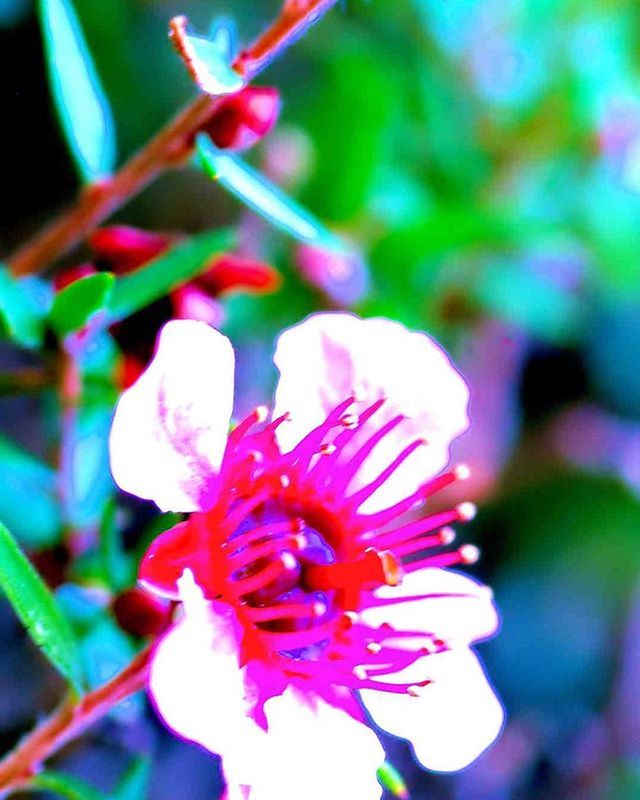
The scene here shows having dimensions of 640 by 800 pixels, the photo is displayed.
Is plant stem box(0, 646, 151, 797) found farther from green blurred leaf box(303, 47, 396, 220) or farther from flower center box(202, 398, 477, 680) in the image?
green blurred leaf box(303, 47, 396, 220)

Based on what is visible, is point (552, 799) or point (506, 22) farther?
point (552, 799)

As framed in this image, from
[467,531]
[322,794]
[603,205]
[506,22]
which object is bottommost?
[467,531]

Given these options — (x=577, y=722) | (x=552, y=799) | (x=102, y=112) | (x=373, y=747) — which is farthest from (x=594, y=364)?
(x=373, y=747)

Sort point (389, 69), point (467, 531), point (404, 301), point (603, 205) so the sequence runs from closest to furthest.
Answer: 1. point (404, 301)
2. point (389, 69)
3. point (603, 205)
4. point (467, 531)

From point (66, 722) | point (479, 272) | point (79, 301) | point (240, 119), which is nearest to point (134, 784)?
point (66, 722)

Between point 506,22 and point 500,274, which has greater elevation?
point 506,22

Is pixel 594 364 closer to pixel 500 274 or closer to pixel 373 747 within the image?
pixel 500 274
